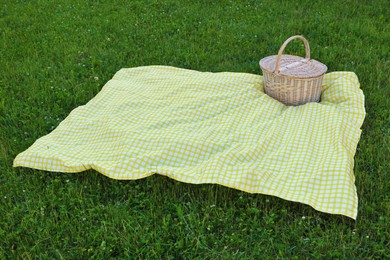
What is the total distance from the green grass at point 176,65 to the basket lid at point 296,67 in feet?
2.34

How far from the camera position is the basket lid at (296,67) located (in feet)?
15.6

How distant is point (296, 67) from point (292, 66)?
46 millimetres

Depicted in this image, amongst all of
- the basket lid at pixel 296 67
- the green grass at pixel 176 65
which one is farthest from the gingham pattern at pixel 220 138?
the basket lid at pixel 296 67

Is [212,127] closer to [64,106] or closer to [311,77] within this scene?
[311,77]

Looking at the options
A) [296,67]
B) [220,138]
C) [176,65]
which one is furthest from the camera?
[176,65]

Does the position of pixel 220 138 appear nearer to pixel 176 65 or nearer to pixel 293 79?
pixel 293 79

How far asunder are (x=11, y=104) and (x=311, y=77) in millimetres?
3469

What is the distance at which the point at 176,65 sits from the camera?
20.6 ft

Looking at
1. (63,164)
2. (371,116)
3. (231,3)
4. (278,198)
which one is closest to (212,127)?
(278,198)

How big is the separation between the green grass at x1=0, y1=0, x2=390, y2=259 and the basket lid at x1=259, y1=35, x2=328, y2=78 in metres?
0.73

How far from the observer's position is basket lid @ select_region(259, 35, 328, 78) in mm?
4715

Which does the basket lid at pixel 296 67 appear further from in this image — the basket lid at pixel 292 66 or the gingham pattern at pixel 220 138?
the gingham pattern at pixel 220 138

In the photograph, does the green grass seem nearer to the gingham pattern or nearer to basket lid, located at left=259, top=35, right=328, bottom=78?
the gingham pattern

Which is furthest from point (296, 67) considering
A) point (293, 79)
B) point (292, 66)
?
point (293, 79)
